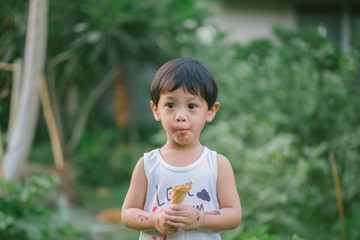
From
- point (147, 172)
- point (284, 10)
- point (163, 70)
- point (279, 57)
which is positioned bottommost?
point (147, 172)

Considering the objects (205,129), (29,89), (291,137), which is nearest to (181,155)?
(29,89)

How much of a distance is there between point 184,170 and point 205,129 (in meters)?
4.00

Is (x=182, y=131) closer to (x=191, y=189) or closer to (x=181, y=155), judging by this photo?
(x=181, y=155)

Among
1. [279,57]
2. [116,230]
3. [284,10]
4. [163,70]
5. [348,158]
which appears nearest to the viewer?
[163,70]

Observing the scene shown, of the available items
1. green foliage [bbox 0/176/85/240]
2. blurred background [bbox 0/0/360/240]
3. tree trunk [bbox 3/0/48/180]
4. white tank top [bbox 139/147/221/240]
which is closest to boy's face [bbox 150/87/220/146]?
white tank top [bbox 139/147/221/240]

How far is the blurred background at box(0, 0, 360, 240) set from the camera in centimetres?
333

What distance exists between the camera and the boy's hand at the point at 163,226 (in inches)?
55.1

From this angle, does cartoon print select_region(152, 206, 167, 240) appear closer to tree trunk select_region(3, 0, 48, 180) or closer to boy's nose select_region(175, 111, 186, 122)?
boy's nose select_region(175, 111, 186, 122)

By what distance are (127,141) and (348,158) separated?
6.13m

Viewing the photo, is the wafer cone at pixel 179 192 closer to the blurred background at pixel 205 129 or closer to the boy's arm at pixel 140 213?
the boy's arm at pixel 140 213

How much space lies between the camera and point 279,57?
5.49m

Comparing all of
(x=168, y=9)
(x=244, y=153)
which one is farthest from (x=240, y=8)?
(x=244, y=153)

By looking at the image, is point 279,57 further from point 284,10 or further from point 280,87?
point 284,10

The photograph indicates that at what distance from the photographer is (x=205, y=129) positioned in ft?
18.1
